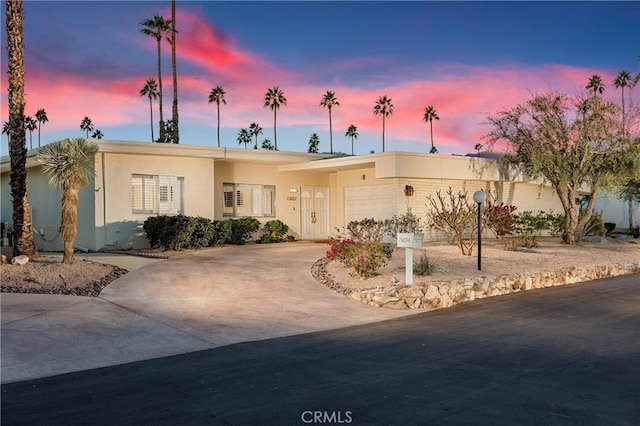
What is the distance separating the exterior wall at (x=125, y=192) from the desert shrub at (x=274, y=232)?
10.2 ft

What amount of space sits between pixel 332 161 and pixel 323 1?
665cm

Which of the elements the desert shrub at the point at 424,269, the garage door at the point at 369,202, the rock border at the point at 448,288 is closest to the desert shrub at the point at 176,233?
the rock border at the point at 448,288

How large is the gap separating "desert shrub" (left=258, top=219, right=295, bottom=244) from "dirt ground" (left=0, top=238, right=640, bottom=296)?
5168mm

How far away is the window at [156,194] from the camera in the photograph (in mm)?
19047

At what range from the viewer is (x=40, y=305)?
968cm

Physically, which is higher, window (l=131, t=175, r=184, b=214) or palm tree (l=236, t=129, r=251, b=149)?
palm tree (l=236, t=129, r=251, b=149)

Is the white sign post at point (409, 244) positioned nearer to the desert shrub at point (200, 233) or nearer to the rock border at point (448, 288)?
the rock border at point (448, 288)

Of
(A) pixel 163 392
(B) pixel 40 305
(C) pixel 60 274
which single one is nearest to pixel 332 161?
(C) pixel 60 274

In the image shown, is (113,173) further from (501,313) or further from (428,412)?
(428,412)

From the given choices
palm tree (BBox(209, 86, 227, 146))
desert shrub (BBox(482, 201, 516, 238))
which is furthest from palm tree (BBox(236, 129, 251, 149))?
desert shrub (BBox(482, 201, 516, 238))

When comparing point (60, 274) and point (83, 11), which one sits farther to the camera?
point (83, 11)

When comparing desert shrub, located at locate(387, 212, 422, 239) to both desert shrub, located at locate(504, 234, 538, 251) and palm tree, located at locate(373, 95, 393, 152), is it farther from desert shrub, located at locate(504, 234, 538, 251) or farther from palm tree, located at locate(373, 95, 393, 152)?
palm tree, located at locate(373, 95, 393, 152)

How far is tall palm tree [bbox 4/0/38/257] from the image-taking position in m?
13.5

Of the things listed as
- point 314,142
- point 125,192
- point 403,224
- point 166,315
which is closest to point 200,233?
point 125,192
